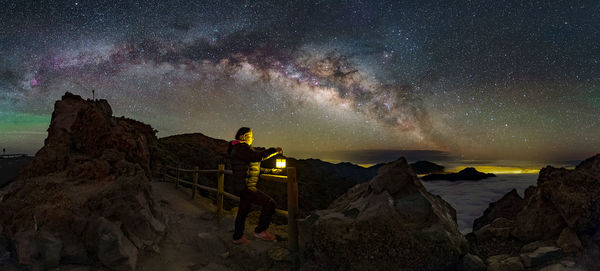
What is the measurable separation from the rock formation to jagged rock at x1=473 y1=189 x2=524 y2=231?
2681 mm

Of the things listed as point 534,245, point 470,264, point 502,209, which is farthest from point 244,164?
point 502,209

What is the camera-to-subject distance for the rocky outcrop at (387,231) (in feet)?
10.5

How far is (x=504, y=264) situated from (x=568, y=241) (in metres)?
0.93

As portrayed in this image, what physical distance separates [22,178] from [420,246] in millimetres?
5960

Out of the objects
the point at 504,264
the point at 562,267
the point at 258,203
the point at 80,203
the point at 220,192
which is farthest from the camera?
the point at 220,192

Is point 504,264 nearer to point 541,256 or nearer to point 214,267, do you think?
point 541,256

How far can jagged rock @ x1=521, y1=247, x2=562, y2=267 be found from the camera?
3.30 metres

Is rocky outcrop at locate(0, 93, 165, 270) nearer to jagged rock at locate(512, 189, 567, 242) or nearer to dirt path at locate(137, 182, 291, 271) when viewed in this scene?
dirt path at locate(137, 182, 291, 271)

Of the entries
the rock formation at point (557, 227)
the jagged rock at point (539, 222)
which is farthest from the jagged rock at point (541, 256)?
the jagged rock at point (539, 222)

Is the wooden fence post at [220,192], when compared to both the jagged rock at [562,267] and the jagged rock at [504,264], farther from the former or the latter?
the jagged rock at [562,267]

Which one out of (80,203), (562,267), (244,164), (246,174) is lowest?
(562,267)

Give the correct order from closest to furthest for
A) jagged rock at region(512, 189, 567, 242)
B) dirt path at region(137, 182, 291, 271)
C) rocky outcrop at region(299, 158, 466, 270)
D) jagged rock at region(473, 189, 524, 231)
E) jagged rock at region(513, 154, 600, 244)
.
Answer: rocky outcrop at region(299, 158, 466, 270) < jagged rock at region(513, 154, 600, 244) < jagged rock at region(512, 189, 567, 242) < dirt path at region(137, 182, 291, 271) < jagged rock at region(473, 189, 524, 231)

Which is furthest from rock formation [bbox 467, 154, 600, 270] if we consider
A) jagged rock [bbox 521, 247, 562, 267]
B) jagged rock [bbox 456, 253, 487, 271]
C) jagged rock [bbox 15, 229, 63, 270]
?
jagged rock [bbox 15, 229, 63, 270]

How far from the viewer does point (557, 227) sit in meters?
3.78
